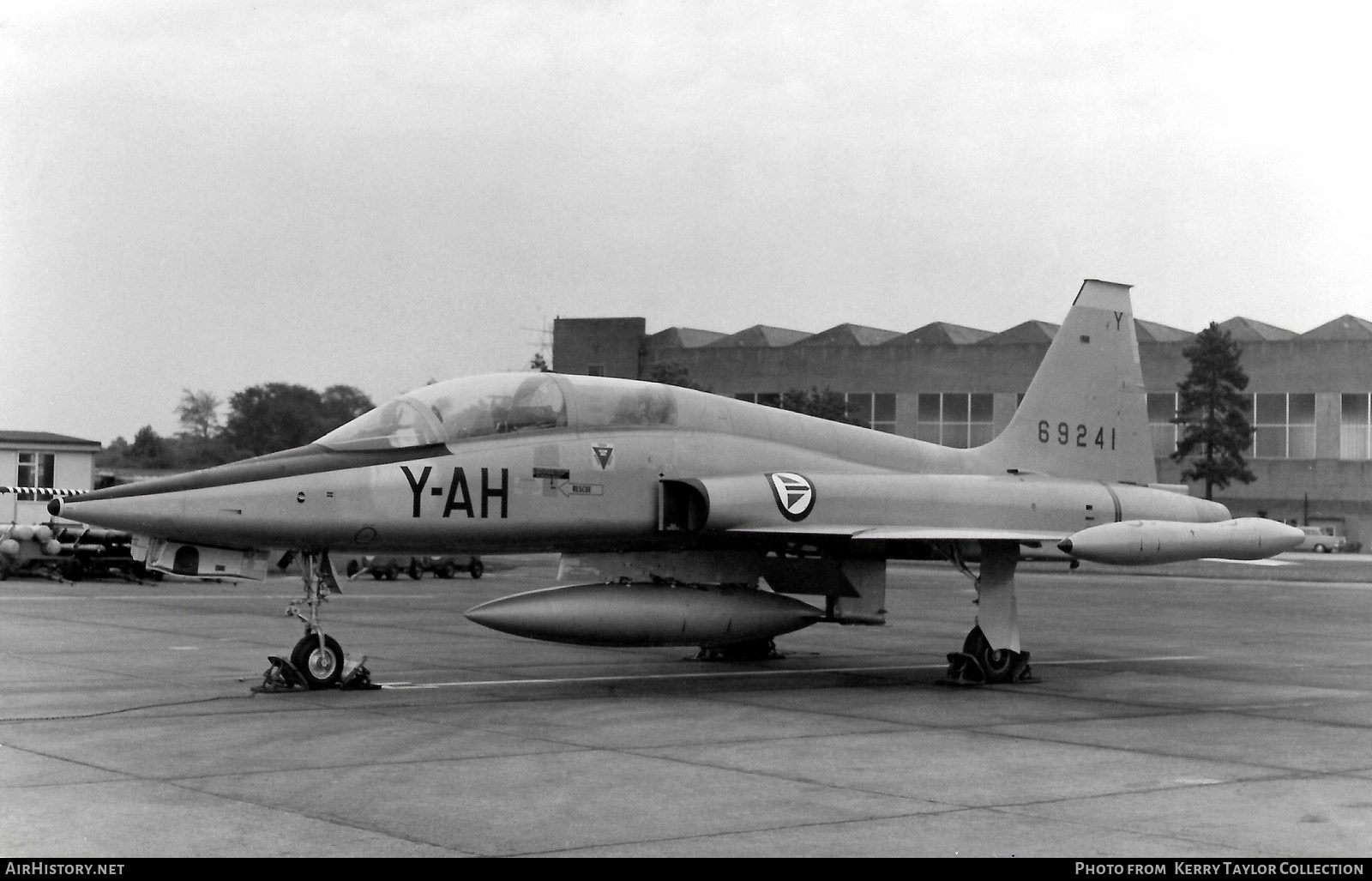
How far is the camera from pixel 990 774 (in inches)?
350

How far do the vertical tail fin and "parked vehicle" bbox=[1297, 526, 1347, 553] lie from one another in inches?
2140

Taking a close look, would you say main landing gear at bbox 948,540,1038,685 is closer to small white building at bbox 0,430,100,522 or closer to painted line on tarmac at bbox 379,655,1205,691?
painted line on tarmac at bbox 379,655,1205,691

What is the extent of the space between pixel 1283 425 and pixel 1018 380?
1463 cm

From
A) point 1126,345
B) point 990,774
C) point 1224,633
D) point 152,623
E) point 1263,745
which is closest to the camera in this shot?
point 990,774

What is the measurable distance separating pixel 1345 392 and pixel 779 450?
231 ft

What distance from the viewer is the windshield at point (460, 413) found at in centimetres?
1268

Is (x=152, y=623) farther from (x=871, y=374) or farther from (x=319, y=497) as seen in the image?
(x=871, y=374)

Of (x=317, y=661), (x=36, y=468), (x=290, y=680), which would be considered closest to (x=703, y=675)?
(x=317, y=661)

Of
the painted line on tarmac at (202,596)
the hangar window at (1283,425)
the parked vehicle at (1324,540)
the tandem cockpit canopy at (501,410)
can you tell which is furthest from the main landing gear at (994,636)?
the hangar window at (1283,425)

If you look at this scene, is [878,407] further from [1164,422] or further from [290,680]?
[290,680]

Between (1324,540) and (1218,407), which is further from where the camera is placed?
(1218,407)

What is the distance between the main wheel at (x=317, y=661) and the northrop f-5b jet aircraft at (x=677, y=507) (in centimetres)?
1

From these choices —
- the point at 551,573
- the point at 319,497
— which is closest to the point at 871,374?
the point at 551,573

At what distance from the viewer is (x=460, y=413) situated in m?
13.0
